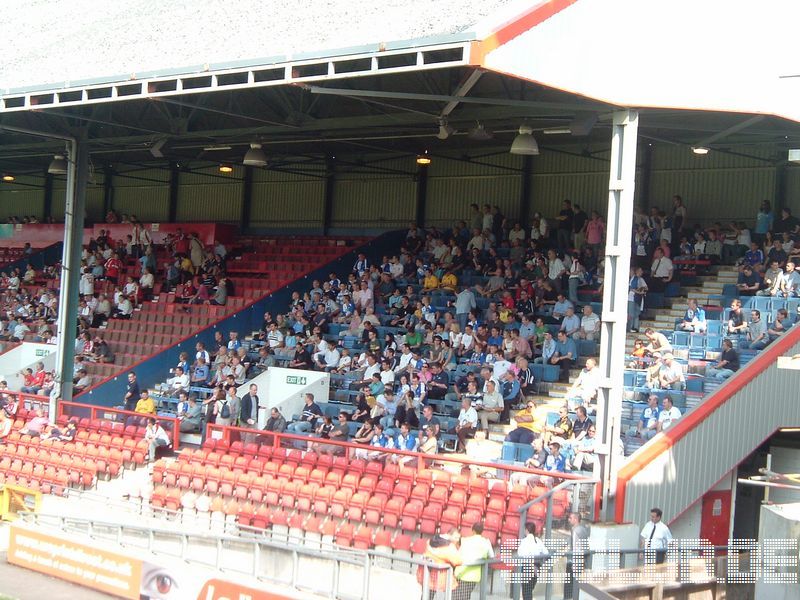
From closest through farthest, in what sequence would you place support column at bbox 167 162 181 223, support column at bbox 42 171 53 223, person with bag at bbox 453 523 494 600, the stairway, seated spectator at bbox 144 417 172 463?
person with bag at bbox 453 523 494 600 → seated spectator at bbox 144 417 172 463 → the stairway → support column at bbox 167 162 181 223 → support column at bbox 42 171 53 223

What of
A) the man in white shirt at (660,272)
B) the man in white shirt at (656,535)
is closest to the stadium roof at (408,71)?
the man in white shirt at (660,272)

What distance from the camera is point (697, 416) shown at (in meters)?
13.9

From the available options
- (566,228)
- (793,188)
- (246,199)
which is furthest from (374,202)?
(793,188)

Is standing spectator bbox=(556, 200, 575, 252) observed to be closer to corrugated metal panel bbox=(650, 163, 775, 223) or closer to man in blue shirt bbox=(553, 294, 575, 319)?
corrugated metal panel bbox=(650, 163, 775, 223)

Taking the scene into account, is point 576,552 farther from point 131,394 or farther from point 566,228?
point 131,394

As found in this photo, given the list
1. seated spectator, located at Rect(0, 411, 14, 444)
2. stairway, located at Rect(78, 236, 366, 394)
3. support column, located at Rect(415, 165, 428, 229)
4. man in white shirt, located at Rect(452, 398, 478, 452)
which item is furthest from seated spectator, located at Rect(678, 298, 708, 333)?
seated spectator, located at Rect(0, 411, 14, 444)

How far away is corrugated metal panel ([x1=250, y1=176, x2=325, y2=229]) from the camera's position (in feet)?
97.6

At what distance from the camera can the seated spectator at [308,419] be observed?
17.7m

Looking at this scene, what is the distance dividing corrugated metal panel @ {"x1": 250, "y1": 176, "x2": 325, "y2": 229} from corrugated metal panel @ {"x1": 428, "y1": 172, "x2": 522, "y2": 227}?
4071mm

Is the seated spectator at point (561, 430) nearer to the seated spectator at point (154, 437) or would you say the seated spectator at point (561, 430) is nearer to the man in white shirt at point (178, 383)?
the seated spectator at point (154, 437)

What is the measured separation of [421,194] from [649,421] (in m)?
13.7

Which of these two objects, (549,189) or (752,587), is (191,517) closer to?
(752,587)

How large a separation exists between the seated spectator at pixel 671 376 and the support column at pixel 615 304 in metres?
2.62

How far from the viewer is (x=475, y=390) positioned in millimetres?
16531
